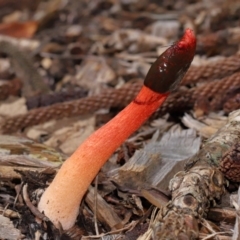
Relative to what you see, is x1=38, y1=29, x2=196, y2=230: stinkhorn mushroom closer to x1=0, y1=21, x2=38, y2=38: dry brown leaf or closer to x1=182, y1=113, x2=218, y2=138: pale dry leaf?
x1=182, y1=113, x2=218, y2=138: pale dry leaf

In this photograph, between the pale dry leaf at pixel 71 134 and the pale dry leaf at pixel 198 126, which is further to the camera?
the pale dry leaf at pixel 71 134

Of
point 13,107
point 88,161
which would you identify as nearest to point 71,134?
point 13,107

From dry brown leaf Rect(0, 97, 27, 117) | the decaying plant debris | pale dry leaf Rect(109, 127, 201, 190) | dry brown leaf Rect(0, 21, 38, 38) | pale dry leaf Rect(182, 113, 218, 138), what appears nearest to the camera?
the decaying plant debris

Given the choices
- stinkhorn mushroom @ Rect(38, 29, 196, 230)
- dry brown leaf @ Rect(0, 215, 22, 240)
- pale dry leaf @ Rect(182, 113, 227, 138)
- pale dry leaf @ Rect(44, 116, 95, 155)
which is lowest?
pale dry leaf @ Rect(44, 116, 95, 155)

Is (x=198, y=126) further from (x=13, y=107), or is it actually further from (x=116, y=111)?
(x=13, y=107)

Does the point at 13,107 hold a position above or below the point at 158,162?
below

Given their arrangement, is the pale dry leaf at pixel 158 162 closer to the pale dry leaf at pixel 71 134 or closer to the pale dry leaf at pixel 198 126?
the pale dry leaf at pixel 198 126

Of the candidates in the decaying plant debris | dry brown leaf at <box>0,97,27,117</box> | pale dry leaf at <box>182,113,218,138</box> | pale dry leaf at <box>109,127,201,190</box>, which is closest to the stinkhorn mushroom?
the decaying plant debris

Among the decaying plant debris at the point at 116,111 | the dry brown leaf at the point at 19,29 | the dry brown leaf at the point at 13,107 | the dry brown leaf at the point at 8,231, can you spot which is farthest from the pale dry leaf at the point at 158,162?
the dry brown leaf at the point at 19,29
